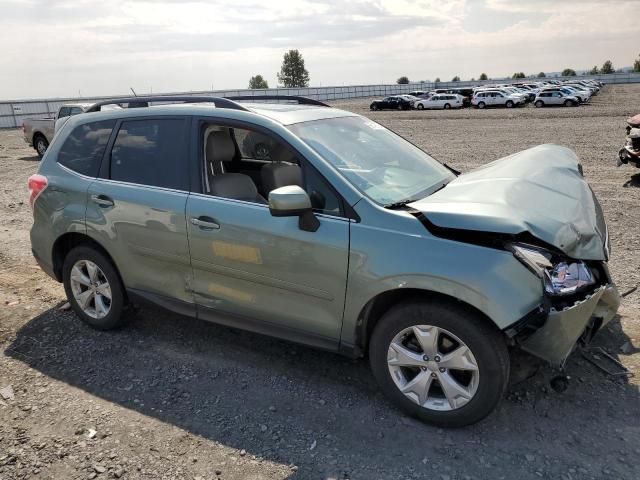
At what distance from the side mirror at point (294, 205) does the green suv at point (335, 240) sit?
0.01 meters

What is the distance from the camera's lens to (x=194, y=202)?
3.62 m

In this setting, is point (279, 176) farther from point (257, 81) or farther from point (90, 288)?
point (257, 81)

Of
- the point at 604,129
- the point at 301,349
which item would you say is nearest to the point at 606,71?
the point at 604,129

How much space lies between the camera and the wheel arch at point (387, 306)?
2861 mm

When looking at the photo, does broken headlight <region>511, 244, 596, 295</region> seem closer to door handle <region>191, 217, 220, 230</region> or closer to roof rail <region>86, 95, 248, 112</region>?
door handle <region>191, 217, 220, 230</region>

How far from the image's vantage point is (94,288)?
14.3 feet

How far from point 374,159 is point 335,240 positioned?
3.06 feet

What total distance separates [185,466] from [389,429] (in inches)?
46.8

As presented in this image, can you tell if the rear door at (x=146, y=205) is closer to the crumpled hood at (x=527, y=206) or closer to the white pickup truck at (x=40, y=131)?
the crumpled hood at (x=527, y=206)

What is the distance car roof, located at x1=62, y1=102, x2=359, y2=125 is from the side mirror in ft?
2.22

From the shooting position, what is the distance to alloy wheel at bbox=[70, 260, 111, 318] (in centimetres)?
430

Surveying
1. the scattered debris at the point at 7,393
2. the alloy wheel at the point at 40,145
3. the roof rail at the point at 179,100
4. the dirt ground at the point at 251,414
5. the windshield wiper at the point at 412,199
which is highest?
the roof rail at the point at 179,100

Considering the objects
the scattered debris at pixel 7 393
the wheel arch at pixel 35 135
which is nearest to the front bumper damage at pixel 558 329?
the scattered debris at pixel 7 393

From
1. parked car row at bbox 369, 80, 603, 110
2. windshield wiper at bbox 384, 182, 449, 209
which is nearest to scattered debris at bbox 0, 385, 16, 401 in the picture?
windshield wiper at bbox 384, 182, 449, 209
